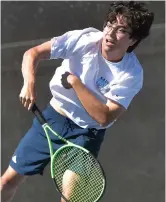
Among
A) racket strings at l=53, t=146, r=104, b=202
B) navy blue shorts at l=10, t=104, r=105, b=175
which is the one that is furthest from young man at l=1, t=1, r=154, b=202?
racket strings at l=53, t=146, r=104, b=202

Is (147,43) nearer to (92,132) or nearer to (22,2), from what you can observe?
(22,2)

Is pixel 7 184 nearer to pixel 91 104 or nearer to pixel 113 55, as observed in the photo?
pixel 91 104

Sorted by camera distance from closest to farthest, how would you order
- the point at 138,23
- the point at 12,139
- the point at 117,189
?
the point at 138,23 → the point at 117,189 → the point at 12,139

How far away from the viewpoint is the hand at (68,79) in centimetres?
277

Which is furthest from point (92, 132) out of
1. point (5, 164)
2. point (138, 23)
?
point (5, 164)

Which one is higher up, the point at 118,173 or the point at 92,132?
the point at 92,132

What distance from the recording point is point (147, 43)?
4688mm

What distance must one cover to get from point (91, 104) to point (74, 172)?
360mm

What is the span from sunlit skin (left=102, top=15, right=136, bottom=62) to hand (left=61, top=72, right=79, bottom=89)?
192mm

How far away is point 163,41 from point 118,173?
1.03 metres

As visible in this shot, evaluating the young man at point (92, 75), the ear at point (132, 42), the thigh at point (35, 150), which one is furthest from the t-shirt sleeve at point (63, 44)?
the thigh at point (35, 150)

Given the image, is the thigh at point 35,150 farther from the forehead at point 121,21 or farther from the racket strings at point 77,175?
the forehead at point 121,21

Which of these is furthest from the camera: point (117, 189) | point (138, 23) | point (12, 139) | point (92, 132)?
point (12, 139)

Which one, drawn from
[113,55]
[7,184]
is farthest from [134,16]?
[7,184]
